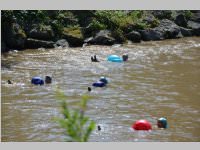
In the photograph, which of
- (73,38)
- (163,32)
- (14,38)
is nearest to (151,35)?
(163,32)

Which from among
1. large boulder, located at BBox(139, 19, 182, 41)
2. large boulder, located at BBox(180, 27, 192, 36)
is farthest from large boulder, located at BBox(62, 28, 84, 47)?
large boulder, located at BBox(180, 27, 192, 36)

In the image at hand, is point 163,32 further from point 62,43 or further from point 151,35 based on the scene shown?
point 62,43

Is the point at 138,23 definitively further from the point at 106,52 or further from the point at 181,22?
the point at 106,52

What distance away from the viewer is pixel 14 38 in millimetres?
26094

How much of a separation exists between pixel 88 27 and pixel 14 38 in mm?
5101

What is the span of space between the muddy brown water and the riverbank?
1.16 metres

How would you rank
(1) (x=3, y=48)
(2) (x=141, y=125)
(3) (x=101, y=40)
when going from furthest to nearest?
1. (3) (x=101, y=40)
2. (1) (x=3, y=48)
3. (2) (x=141, y=125)

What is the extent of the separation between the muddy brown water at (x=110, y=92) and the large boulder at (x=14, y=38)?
926mm

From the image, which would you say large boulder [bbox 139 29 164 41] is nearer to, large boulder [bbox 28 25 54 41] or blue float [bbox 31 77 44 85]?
large boulder [bbox 28 25 54 41]

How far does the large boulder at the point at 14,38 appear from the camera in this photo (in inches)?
1024

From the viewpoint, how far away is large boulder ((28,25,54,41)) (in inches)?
1064

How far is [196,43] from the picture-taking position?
29.5m

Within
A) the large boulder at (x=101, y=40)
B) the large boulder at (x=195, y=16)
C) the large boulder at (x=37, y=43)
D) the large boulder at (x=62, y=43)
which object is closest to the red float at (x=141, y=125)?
the large boulder at (x=37, y=43)

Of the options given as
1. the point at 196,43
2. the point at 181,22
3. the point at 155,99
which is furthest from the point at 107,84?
the point at 181,22
